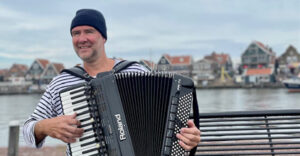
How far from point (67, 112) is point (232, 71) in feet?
274

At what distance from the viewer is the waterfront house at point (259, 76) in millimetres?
72375

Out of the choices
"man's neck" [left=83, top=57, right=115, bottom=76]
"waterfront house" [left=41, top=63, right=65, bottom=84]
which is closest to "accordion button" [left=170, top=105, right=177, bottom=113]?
"man's neck" [left=83, top=57, right=115, bottom=76]

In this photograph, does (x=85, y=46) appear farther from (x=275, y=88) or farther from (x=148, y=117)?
(x=275, y=88)

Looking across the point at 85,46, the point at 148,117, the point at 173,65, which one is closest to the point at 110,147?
the point at 148,117

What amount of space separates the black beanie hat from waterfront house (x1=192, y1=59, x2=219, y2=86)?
7580cm

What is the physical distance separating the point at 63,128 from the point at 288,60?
3117 inches

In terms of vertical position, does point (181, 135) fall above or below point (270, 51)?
below

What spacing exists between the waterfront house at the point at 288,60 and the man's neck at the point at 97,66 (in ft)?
252

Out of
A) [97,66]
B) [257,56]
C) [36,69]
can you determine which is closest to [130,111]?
[97,66]

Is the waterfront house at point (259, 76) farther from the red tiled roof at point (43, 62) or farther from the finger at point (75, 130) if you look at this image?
the finger at point (75, 130)

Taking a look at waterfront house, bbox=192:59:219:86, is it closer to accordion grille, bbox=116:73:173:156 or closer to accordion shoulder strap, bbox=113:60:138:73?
accordion shoulder strap, bbox=113:60:138:73

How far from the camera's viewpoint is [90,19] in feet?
7.37

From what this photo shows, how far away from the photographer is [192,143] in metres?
1.99

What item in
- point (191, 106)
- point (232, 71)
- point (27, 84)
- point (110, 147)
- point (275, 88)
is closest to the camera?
point (110, 147)
